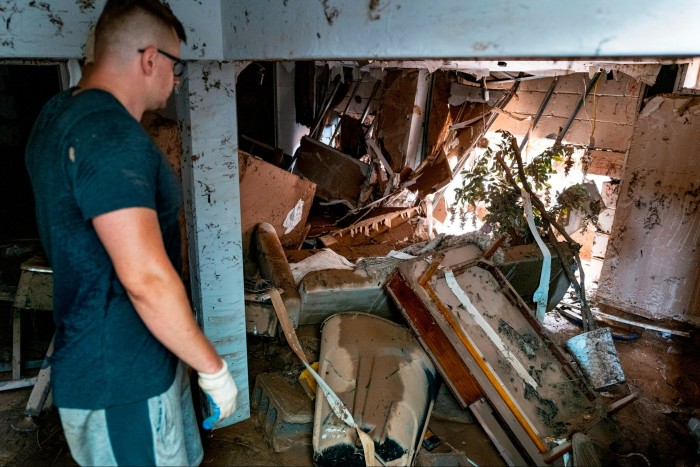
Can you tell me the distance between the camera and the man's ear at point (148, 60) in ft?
4.48

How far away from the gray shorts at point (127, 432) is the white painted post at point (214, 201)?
1.00 meters

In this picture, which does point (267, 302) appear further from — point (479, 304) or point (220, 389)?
point (220, 389)

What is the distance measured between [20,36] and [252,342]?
2653 millimetres

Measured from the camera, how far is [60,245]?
1.26 m

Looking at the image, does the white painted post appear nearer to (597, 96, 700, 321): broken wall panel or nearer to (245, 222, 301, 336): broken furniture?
(245, 222, 301, 336): broken furniture

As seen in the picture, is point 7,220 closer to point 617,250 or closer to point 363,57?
point 363,57

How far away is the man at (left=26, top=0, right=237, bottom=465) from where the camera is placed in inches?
45.1

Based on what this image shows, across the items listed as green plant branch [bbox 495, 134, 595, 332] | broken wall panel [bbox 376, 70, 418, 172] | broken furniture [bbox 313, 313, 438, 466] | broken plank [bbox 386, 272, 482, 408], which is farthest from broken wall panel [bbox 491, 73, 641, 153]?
broken furniture [bbox 313, 313, 438, 466]

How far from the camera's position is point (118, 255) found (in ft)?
3.76

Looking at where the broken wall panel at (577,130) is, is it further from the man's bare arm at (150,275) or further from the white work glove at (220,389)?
the man's bare arm at (150,275)

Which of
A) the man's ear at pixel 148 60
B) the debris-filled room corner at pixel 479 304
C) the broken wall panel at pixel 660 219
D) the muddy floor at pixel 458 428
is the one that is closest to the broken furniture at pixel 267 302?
the debris-filled room corner at pixel 479 304

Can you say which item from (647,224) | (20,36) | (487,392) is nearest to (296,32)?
(20,36)

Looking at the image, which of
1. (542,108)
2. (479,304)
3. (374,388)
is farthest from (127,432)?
(542,108)

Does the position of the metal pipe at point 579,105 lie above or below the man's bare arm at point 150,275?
above
